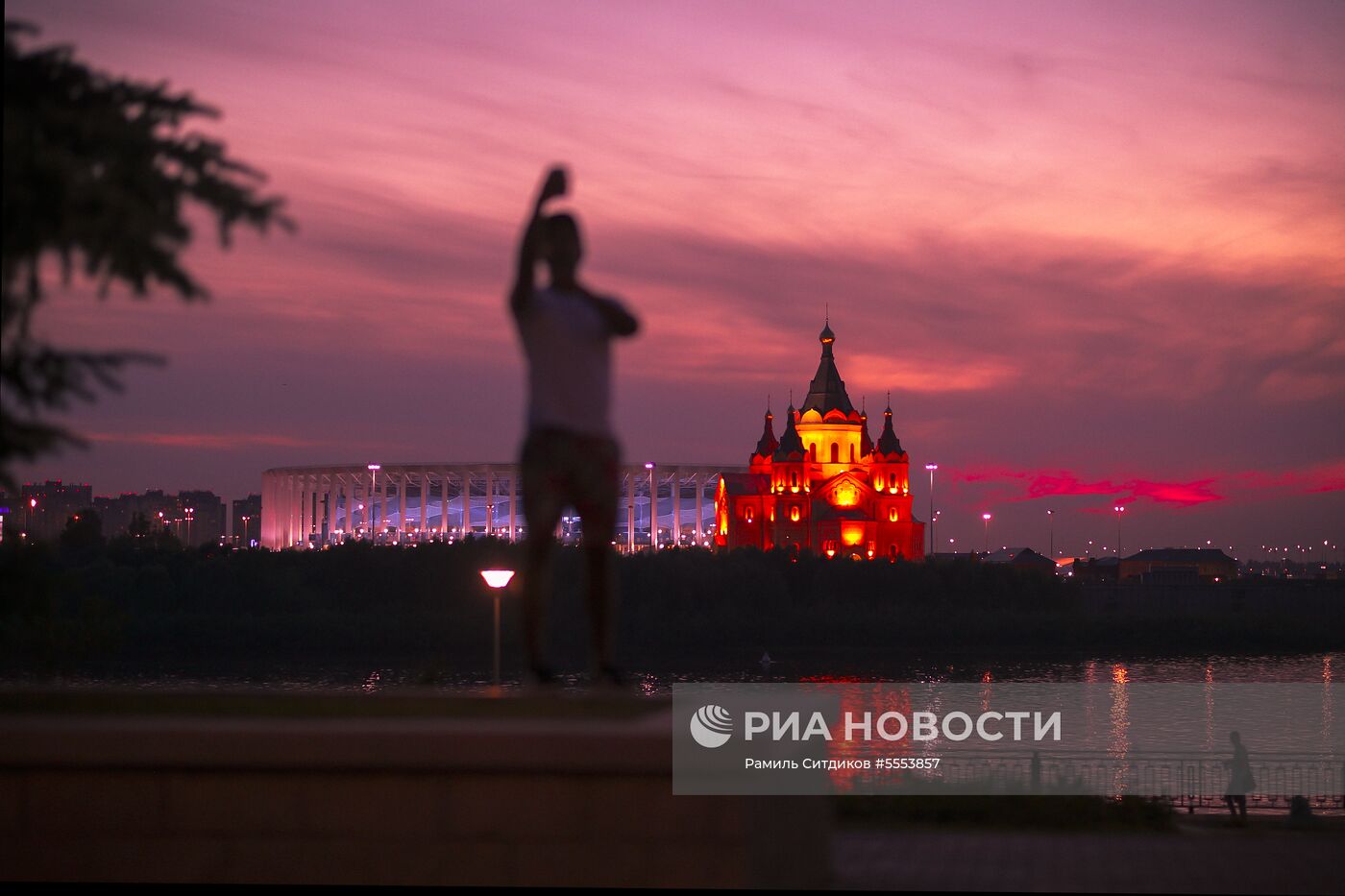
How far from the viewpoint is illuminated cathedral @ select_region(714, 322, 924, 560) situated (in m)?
110

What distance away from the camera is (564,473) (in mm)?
7406

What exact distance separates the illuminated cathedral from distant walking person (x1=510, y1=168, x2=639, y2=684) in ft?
325

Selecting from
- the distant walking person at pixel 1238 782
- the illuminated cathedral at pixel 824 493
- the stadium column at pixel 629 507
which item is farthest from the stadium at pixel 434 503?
the distant walking person at pixel 1238 782

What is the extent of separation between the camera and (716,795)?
689 cm

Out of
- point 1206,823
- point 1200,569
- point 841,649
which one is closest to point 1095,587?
point 841,649

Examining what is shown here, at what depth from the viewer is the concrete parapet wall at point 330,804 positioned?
6934 mm

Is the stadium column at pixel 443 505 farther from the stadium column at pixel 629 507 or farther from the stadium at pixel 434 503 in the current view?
the stadium column at pixel 629 507

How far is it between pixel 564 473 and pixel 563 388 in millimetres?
411

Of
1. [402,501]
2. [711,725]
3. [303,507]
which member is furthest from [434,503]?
[711,725]

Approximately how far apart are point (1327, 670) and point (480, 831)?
76234 millimetres

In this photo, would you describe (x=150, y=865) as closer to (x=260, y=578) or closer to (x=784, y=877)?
(x=784, y=877)

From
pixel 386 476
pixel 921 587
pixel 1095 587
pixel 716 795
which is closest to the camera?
pixel 716 795

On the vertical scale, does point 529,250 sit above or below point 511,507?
below

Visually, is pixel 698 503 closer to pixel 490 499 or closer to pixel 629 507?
pixel 629 507
